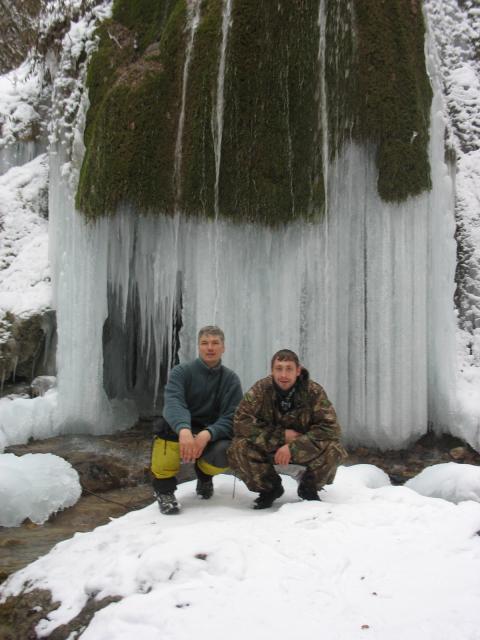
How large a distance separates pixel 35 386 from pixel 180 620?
515 cm

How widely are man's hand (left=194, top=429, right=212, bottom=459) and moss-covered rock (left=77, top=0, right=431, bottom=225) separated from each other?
3.25m

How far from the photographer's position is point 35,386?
6902 millimetres

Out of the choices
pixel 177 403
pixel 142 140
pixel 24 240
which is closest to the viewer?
pixel 177 403

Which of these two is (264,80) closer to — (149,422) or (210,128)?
(210,128)

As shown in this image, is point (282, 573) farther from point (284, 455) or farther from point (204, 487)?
point (204, 487)

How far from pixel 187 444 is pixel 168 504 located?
54cm

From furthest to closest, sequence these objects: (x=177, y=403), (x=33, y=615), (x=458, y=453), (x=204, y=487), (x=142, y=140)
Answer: (x=142, y=140) → (x=458, y=453) → (x=204, y=487) → (x=177, y=403) → (x=33, y=615)

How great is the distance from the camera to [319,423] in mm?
3621

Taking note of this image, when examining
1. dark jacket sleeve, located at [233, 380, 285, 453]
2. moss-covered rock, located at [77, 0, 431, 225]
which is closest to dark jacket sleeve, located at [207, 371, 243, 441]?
dark jacket sleeve, located at [233, 380, 285, 453]

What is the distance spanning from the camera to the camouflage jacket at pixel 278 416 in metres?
3.60

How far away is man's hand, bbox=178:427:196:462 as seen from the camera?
3482mm

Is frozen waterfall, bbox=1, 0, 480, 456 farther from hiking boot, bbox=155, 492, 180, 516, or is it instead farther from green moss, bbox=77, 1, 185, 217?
hiking boot, bbox=155, 492, 180, 516

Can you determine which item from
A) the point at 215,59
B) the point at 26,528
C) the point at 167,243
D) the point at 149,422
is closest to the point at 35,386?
the point at 149,422

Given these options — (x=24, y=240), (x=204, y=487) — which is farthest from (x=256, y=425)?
(x=24, y=240)
